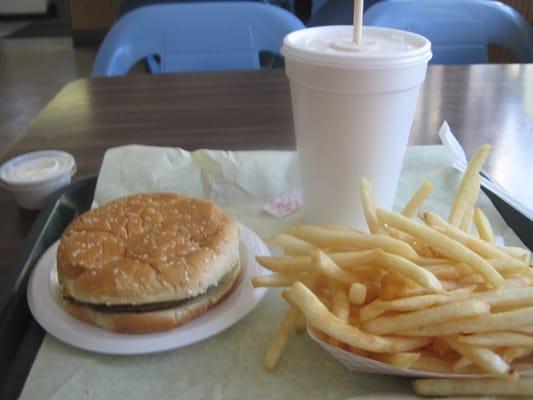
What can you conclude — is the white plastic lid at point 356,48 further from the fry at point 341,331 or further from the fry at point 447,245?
the fry at point 341,331

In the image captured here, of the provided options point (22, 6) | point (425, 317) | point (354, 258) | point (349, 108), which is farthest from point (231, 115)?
point (22, 6)

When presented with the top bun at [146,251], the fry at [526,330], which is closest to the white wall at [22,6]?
the top bun at [146,251]

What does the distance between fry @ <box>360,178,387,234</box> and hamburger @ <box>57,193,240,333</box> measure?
9.2 inches

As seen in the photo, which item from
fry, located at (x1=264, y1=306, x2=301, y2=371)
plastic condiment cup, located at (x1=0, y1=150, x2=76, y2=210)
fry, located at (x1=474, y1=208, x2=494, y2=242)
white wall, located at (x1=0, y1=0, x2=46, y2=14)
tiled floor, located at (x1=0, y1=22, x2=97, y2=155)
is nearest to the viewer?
fry, located at (x1=264, y1=306, x2=301, y2=371)

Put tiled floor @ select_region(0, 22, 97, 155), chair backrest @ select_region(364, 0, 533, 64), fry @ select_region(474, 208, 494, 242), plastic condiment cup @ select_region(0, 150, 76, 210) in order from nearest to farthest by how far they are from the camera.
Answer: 1. fry @ select_region(474, 208, 494, 242)
2. plastic condiment cup @ select_region(0, 150, 76, 210)
3. chair backrest @ select_region(364, 0, 533, 64)
4. tiled floor @ select_region(0, 22, 97, 155)

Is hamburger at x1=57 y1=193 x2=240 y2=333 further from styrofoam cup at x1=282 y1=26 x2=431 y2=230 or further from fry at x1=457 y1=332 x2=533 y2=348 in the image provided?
fry at x1=457 y1=332 x2=533 y2=348

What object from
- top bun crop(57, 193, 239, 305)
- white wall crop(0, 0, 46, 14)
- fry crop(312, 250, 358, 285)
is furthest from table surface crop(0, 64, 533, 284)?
white wall crop(0, 0, 46, 14)

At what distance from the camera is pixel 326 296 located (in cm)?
82

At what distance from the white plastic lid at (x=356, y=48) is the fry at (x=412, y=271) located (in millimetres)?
350

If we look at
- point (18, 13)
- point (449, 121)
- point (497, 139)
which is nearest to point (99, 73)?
point (449, 121)

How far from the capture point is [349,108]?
0.96 metres

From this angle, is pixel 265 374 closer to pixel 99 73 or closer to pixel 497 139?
pixel 497 139

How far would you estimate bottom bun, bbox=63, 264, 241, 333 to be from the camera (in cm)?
83

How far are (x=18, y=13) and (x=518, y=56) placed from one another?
8.28 meters
